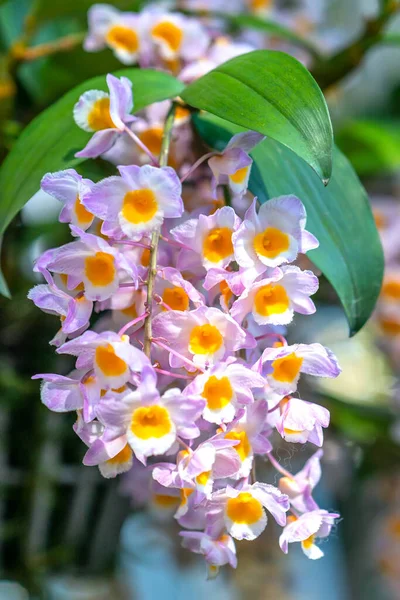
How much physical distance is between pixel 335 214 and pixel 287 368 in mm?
130

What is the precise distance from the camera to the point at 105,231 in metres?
0.32

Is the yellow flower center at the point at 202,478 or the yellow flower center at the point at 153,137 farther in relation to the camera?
the yellow flower center at the point at 153,137

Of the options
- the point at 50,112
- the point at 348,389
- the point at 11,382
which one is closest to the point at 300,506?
the point at 50,112

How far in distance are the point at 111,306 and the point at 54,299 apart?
4cm

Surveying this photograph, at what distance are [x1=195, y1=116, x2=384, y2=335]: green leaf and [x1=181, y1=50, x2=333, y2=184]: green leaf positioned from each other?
4 cm

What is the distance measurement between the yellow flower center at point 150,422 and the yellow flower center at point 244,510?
0.20 feet

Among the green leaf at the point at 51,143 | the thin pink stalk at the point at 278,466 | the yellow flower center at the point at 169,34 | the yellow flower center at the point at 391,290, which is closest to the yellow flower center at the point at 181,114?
the green leaf at the point at 51,143

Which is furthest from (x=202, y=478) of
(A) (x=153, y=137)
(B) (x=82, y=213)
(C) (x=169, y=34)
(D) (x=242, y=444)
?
(C) (x=169, y=34)

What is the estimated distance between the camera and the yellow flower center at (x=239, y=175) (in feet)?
1.16

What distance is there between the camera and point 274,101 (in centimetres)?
33

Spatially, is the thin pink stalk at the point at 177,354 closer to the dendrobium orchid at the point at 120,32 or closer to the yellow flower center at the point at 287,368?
the yellow flower center at the point at 287,368

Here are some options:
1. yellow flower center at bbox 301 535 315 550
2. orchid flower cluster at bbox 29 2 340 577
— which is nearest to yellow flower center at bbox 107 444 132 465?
orchid flower cluster at bbox 29 2 340 577

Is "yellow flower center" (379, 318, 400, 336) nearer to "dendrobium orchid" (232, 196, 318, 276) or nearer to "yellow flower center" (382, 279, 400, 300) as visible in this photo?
"yellow flower center" (382, 279, 400, 300)

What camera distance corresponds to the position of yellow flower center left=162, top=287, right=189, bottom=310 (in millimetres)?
327
